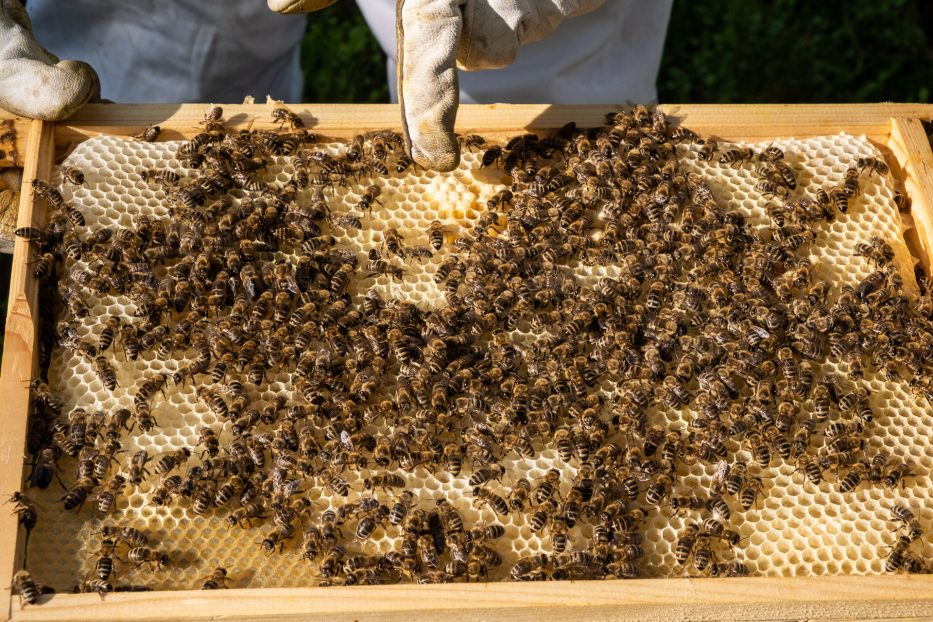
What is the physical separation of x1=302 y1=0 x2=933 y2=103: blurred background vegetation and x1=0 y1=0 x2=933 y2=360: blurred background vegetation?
1cm

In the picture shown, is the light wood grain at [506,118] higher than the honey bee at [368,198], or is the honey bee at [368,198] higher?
the light wood grain at [506,118]

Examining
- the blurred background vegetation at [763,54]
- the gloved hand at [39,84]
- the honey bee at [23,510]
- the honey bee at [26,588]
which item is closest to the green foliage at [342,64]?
the blurred background vegetation at [763,54]

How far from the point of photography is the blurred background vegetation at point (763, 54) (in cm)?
878

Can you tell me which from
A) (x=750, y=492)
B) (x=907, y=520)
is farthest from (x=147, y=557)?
(x=907, y=520)

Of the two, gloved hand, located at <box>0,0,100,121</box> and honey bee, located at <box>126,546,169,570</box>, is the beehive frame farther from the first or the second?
gloved hand, located at <box>0,0,100,121</box>

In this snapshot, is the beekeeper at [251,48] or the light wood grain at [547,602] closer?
the light wood grain at [547,602]

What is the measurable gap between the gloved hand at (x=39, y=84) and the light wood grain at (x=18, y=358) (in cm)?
13

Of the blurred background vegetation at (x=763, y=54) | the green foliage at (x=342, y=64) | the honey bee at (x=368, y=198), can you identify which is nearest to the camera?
the honey bee at (x=368, y=198)

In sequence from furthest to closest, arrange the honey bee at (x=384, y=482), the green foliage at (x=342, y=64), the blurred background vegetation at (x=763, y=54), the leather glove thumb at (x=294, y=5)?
the blurred background vegetation at (x=763, y=54) → the green foliage at (x=342, y=64) → the leather glove thumb at (x=294, y=5) → the honey bee at (x=384, y=482)

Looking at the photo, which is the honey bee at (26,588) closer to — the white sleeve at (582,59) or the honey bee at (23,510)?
the honey bee at (23,510)

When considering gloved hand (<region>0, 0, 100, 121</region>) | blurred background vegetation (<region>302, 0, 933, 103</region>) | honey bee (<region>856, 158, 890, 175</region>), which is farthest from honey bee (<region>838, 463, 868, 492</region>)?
blurred background vegetation (<region>302, 0, 933, 103</region>)

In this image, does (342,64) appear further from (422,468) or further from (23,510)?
(23,510)

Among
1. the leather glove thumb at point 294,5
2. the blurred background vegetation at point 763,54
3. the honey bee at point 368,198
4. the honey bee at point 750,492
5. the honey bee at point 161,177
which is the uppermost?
the blurred background vegetation at point 763,54

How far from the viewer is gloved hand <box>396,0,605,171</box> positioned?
420 cm
